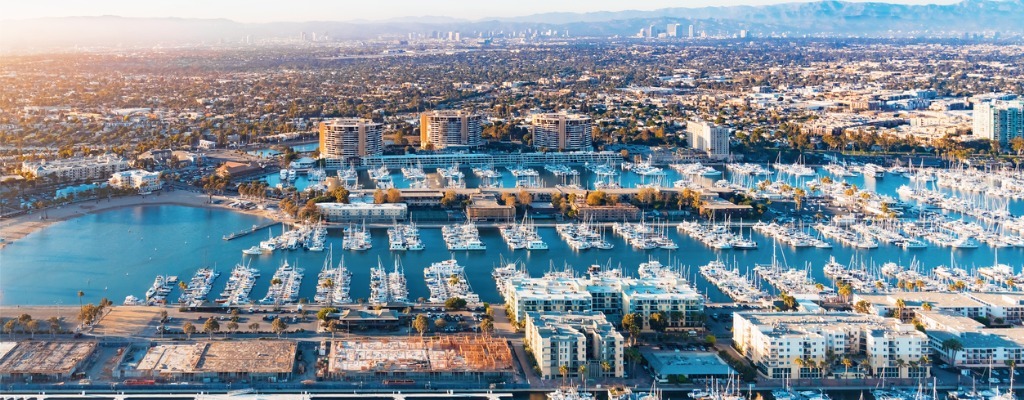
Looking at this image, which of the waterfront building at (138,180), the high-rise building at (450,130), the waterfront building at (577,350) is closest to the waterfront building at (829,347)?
the waterfront building at (577,350)

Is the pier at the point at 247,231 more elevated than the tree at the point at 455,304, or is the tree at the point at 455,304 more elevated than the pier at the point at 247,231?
the pier at the point at 247,231

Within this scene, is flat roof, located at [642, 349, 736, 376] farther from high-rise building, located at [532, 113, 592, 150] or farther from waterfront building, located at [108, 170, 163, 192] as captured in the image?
high-rise building, located at [532, 113, 592, 150]

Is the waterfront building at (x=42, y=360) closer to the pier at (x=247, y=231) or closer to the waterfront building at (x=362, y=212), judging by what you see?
the pier at (x=247, y=231)

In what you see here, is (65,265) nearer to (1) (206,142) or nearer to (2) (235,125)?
(1) (206,142)

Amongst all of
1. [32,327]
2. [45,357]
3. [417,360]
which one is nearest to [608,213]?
[417,360]

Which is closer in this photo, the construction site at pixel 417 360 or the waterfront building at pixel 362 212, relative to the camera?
the construction site at pixel 417 360

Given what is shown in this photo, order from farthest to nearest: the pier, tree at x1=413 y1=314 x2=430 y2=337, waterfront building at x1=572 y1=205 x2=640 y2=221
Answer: waterfront building at x1=572 y1=205 x2=640 y2=221
the pier
tree at x1=413 y1=314 x2=430 y2=337

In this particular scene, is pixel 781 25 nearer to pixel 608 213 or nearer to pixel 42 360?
pixel 608 213

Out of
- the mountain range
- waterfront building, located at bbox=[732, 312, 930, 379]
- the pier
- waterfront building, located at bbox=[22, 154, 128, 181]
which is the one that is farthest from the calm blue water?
the mountain range
